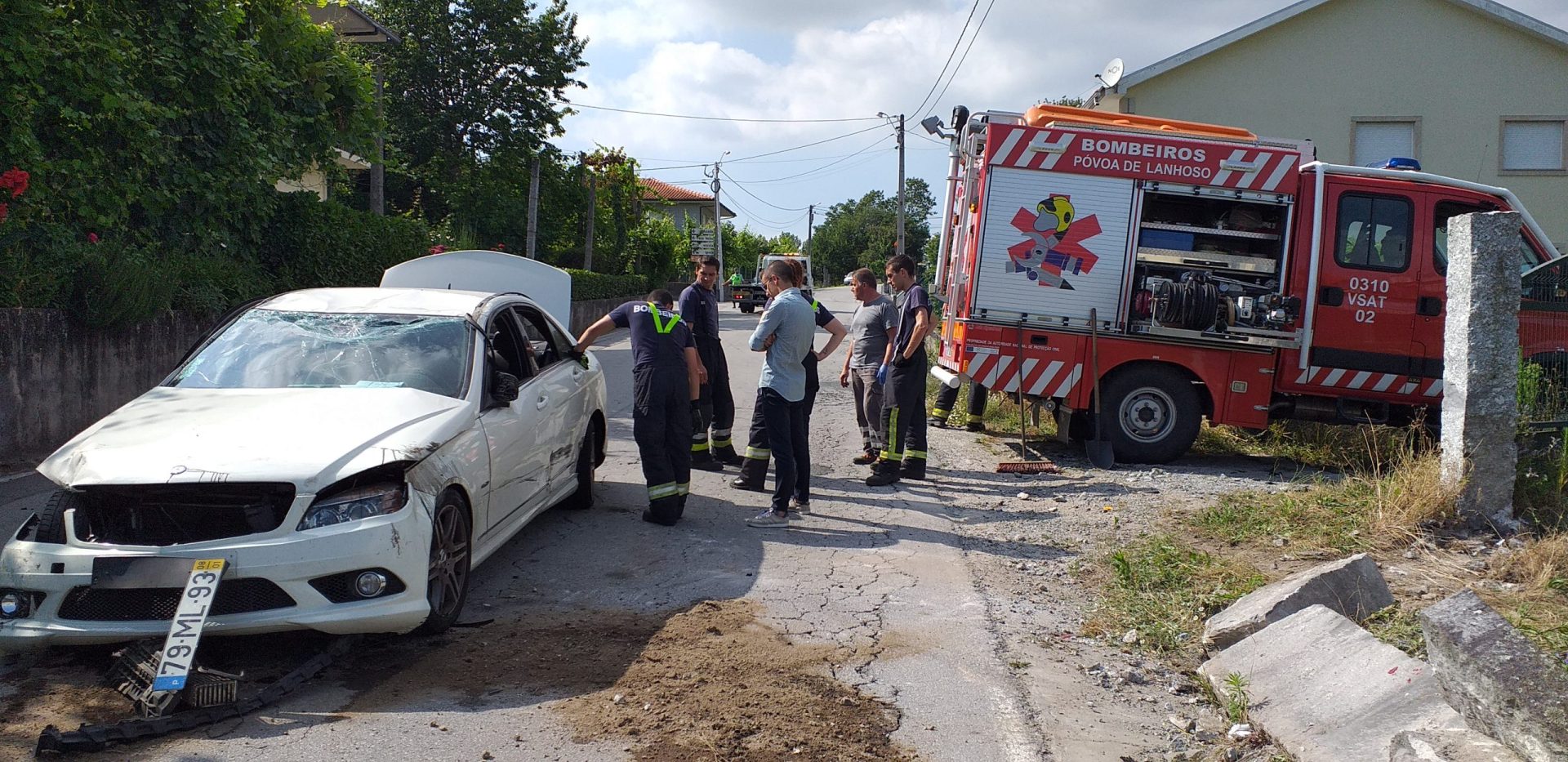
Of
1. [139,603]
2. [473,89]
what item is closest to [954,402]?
[139,603]

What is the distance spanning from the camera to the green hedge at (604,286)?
2933 centimetres

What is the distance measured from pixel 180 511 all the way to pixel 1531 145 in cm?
2333

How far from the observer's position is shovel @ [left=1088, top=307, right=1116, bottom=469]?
9.66 metres

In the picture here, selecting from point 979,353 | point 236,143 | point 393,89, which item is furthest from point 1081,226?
point 393,89

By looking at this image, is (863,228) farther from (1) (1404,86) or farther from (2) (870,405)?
(2) (870,405)

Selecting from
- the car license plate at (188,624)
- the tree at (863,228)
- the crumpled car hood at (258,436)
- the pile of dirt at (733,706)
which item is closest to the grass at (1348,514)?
the pile of dirt at (733,706)

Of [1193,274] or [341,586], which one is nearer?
[341,586]

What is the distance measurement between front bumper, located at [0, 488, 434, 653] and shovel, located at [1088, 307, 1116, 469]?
6745 millimetres

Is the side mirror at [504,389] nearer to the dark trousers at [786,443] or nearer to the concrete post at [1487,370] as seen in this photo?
the dark trousers at [786,443]

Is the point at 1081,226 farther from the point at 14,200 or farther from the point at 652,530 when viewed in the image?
the point at 14,200

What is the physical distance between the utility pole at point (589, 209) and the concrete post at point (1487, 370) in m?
32.2

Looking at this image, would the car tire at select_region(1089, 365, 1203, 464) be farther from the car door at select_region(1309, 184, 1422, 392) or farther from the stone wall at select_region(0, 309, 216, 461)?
the stone wall at select_region(0, 309, 216, 461)

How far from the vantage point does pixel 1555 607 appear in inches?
213

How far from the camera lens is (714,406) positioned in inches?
371
